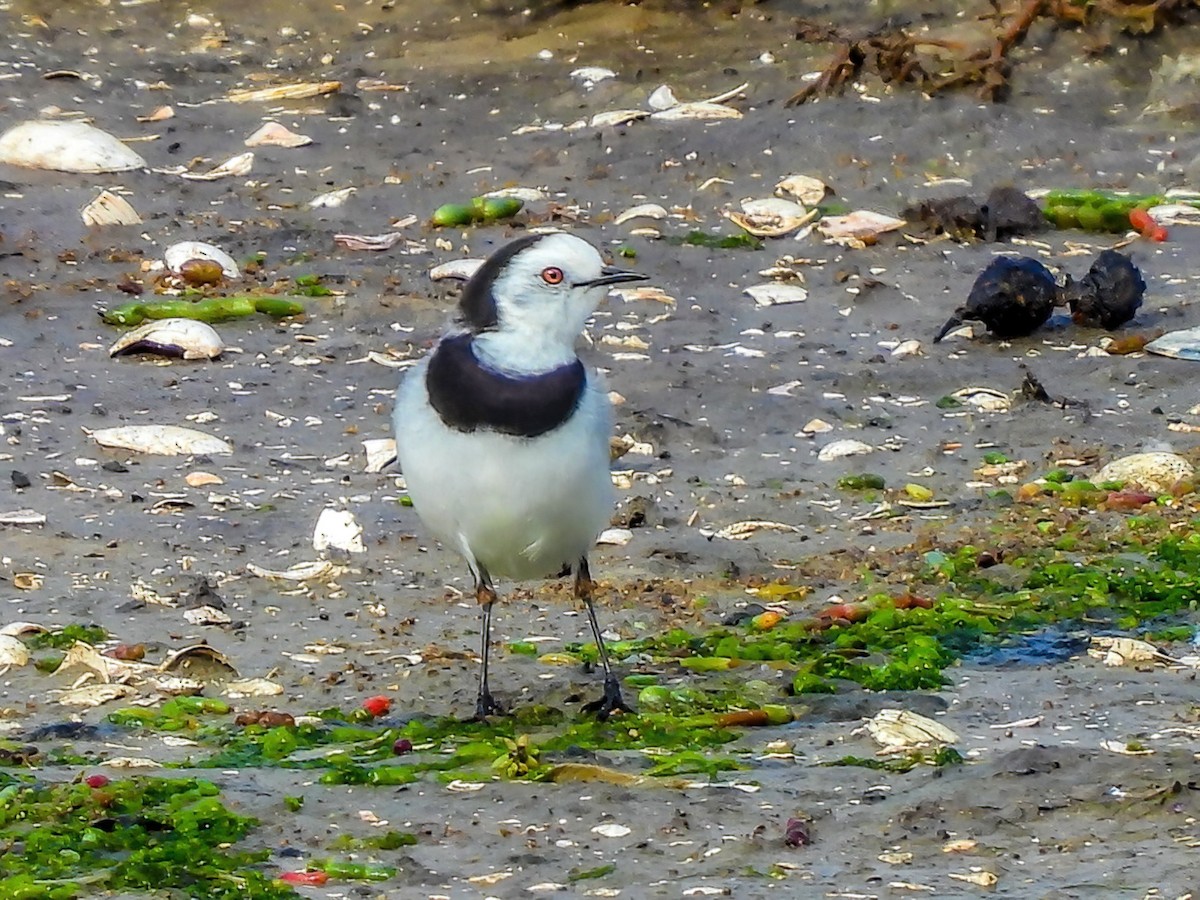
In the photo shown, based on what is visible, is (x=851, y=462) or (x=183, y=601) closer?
(x=183, y=601)

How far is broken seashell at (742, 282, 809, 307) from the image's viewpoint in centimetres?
898

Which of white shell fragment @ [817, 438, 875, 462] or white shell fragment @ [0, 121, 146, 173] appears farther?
white shell fragment @ [0, 121, 146, 173]

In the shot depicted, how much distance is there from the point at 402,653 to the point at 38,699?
985mm

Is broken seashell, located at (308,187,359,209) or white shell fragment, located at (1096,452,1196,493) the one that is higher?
broken seashell, located at (308,187,359,209)

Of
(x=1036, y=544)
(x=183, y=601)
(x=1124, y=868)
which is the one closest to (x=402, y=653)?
(x=183, y=601)

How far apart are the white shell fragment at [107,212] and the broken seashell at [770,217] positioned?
304cm

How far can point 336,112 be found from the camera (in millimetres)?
11906

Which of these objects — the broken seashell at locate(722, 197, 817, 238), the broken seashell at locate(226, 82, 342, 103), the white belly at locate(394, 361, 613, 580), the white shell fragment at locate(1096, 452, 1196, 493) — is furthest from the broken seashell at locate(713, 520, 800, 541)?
the broken seashell at locate(226, 82, 342, 103)

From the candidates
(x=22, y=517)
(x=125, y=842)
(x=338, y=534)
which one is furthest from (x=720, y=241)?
(x=125, y=842)

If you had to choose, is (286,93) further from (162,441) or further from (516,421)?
(516,421)

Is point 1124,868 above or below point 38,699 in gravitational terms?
above

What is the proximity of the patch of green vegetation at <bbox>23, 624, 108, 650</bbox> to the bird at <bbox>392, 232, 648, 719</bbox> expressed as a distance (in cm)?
100

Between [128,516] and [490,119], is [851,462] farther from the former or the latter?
[490,119]

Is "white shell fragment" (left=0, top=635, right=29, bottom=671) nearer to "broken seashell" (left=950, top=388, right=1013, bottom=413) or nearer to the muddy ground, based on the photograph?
the muddy ground
